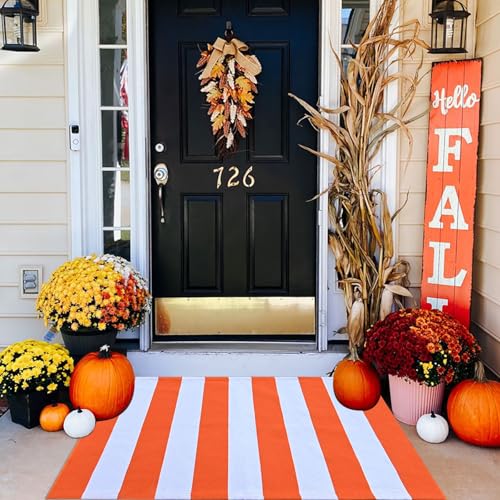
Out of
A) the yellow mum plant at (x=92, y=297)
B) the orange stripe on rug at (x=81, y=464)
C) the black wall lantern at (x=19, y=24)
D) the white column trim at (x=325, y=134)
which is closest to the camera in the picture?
the orange stripe on rug at (x=81, y=464)

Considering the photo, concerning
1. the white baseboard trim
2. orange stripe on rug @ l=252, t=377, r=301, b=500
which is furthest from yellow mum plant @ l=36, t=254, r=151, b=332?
orange stripe on rug @ l=252, t=377, r=301, b=500

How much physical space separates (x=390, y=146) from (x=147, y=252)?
141cm

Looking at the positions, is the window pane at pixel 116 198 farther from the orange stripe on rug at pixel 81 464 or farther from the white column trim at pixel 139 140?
the orange stripe on rug at pixel 81 464

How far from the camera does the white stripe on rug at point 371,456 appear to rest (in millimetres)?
2545

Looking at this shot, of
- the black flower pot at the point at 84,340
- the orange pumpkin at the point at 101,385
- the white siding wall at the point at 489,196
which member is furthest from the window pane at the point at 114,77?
the white siding wall at the point at 489,196

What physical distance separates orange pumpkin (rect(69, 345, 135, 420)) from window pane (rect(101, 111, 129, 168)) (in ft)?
3.51

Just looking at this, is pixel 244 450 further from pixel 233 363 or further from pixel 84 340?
pixel 84 340

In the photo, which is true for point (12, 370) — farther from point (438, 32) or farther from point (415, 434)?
point (438, 32)

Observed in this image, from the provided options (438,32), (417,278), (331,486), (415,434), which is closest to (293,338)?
(417,278)

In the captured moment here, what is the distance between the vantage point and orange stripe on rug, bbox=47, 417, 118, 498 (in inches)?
100

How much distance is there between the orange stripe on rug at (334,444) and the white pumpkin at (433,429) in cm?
33

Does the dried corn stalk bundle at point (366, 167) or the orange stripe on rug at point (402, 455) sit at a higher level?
the dried corn stalk bundle at point (366, 167)

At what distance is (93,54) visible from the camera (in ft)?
12.0

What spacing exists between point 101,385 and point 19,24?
1.84 meters
